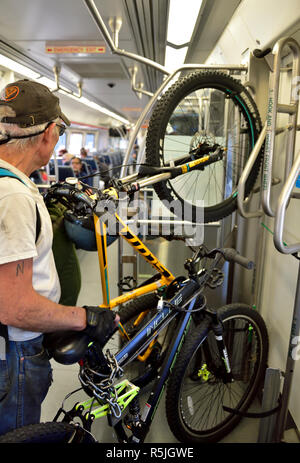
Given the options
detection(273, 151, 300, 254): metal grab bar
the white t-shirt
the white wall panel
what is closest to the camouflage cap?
the white t-shirt

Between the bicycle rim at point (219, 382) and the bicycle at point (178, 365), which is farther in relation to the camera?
the bicycle rim at point (219, 382)

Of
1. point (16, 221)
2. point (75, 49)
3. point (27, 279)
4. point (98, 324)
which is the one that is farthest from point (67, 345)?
point (75, 49)

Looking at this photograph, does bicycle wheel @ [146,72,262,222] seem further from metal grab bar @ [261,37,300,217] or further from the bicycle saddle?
the bicycle saddle

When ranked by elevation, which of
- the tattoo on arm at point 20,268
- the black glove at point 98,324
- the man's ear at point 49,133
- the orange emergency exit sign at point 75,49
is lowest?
the black glove at point 98,324

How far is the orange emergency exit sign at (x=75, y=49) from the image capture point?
4242mm

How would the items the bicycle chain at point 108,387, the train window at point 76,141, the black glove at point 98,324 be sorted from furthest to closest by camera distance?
the train window at point 76,141 → the bicycle chain at point 108,387 → the black glove at point 98,324

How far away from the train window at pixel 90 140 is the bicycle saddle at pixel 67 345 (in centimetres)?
2029

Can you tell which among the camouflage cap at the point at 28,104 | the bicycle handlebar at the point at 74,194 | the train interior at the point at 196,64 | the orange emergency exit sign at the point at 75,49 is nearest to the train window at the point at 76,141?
the train interior at the point at 196,64

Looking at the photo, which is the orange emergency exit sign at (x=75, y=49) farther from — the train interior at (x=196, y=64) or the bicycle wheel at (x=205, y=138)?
the bicycle wheel at (x=205, y=138)

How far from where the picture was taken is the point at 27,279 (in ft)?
3.48

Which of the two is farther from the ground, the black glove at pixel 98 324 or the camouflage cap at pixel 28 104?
the camouflage cap at pixel 28 104

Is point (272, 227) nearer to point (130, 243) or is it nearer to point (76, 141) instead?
point (130, 243)

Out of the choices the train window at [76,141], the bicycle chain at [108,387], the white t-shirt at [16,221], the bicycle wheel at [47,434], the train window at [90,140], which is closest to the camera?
the white t-shirt at [16,221]

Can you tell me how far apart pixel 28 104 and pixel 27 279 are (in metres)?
0.63
